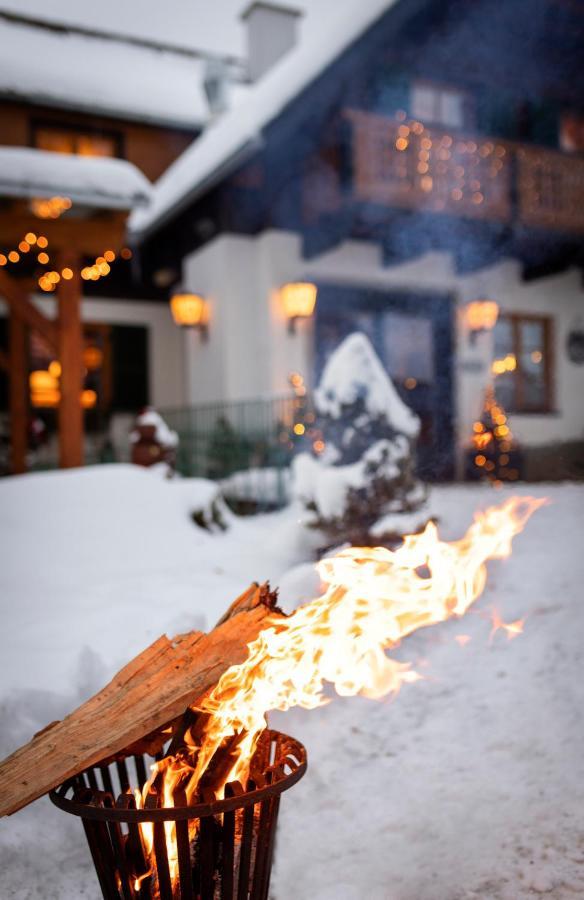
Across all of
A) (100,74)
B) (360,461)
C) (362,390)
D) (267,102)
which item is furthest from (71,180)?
(100,74)

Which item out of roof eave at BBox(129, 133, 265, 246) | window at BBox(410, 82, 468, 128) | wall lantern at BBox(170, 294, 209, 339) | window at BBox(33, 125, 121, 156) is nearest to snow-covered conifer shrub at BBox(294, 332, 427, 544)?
roof eave at BBox(129, 133, 265, 246)

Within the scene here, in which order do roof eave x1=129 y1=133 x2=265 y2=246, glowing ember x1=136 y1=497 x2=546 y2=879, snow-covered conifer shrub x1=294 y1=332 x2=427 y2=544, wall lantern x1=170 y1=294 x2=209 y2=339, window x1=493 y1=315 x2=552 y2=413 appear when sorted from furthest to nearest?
window x1=493 y1=315 x2=552 y2=413, wall lantern x1=170 y1=294 x2=209 y2=339, roof eave x1=129 y1=133 x2=265 y2=246, snow-covered conifer shrub x1=294 y1=332 x2=427 y2=544, glowing ember x1=136 y1=497 x2=546 y2=879

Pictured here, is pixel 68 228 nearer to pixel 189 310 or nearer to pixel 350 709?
pixel 189 310

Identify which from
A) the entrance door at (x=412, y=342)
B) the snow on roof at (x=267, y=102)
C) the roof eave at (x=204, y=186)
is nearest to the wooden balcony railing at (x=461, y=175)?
the snow on roof at (x=267, y=102)

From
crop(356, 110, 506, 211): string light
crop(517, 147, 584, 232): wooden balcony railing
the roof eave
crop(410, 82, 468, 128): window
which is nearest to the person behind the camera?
the roof eave

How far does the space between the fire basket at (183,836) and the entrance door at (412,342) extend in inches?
327

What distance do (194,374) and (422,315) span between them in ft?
12.1

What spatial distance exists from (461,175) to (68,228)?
17.6 ft

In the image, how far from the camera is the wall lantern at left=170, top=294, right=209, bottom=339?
1027cm

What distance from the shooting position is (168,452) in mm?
7180

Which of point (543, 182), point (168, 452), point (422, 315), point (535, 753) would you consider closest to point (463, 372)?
point (422, 315)

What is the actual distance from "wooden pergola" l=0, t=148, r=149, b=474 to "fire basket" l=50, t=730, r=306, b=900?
4634 millimetres

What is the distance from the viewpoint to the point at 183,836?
167 cm

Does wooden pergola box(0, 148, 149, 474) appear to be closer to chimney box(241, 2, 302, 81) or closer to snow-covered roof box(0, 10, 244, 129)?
snow-covered roof box(0, 10, 244, 129)
